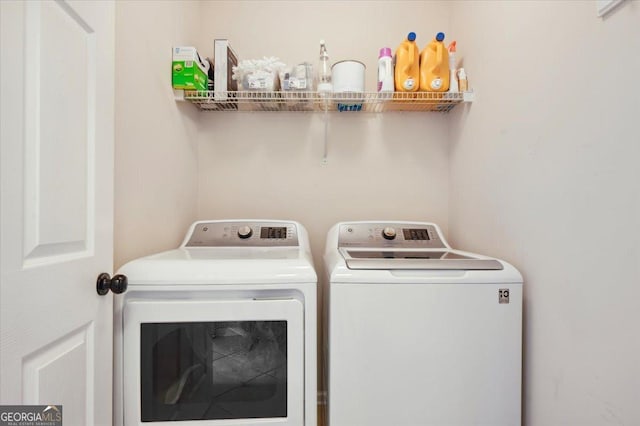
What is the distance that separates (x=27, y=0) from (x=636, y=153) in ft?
4.72

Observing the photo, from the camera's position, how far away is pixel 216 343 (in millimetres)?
1103

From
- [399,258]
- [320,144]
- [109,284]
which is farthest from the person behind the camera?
[320,144]

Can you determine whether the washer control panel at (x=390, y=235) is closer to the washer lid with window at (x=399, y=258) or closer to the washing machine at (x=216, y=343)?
the washer lid with window at (x=399, y=258)

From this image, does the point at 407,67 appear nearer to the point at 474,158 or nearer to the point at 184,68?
the point at 474,158

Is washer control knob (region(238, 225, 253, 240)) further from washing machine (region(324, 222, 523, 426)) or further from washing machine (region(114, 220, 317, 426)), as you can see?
washing machine (region(324, 222, 523, 426))

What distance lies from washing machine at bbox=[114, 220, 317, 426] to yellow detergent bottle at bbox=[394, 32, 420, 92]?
1132 millimetres

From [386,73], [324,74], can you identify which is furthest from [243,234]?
[386,73]

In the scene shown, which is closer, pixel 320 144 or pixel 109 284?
pixel 109 284

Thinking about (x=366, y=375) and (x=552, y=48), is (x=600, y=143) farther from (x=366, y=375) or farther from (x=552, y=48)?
(x=366, y=375)

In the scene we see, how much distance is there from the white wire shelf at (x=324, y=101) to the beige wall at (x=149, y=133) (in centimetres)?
19

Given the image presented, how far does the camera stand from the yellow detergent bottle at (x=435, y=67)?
1.64m

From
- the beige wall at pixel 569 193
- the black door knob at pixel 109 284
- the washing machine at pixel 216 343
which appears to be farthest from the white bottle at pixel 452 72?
the black door knob at pixel 109 284

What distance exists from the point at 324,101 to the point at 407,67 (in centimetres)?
47

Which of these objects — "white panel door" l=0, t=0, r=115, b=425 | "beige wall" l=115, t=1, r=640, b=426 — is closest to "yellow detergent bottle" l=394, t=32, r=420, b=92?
"beige wall" l=115, t=1, r=640, b=426
